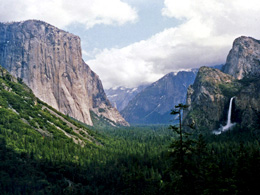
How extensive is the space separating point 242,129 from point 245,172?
17015 centimetres

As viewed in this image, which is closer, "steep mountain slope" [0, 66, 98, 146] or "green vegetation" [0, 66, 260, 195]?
"green vegetation" [0, 66, 260, 195]

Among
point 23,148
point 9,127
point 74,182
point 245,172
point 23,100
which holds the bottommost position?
point 74,182

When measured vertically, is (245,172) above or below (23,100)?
below

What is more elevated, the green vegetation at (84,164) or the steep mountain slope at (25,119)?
the steep mountain slope at (25,119)

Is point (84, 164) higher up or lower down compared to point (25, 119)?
lower down

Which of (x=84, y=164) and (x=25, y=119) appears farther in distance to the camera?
Answer: (x=25, y=119)

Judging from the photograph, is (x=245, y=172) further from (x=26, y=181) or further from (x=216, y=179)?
(x=26, y=181)

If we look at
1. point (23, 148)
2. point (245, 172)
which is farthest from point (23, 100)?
point (245, 172)

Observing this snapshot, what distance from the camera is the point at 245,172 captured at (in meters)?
44.6

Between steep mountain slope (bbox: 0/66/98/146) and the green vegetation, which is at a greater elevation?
steep mountain slope (bbox: 0/66/98/146)

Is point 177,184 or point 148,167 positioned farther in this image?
point 148,167

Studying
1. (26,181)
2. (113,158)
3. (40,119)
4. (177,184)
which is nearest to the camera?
(177,184)

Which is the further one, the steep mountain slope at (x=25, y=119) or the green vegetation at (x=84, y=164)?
the steep mountain slope at (x=25, y=119)

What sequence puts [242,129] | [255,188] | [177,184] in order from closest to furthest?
[177,184] < [255,188] < [242,129]
